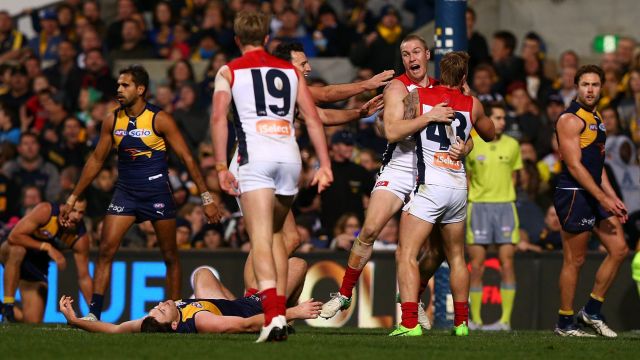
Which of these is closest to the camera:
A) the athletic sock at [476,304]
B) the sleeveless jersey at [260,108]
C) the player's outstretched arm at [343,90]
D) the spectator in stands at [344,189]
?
the sleeveless jersey at [260,108]

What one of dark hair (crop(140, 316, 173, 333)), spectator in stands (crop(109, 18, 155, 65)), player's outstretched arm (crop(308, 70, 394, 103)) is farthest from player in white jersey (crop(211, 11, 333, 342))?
spectator in stands (crop(109, 18, 155, 65))

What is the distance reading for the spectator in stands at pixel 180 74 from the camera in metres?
22.6

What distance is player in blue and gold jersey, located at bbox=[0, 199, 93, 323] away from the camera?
17109 millimetres

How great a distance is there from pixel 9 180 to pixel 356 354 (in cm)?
1100

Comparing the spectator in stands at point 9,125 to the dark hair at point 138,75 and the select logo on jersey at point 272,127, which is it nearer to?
the dark hair at point 138,75

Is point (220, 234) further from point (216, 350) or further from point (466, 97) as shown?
point (216, 350)

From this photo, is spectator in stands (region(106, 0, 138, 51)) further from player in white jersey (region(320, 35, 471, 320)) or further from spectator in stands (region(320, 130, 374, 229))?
player in white jersey (region(320, 35, 471, 320))

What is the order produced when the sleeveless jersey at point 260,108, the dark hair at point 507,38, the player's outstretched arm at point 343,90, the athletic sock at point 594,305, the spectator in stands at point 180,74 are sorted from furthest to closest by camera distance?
the spectator in stands at point 180,74 < the dark hair at point 507,38 < the athletic sock at point 594,305 < the player's outstretched arm at point 343,90 < the sleeveless jersey at point 260,108

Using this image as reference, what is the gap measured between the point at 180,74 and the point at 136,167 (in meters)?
7.78

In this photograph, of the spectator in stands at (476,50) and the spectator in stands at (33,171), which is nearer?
the spectator in stands at (33,171)

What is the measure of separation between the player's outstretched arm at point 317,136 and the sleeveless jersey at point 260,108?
0.47ft

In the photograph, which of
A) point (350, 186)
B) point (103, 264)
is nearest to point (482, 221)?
point (350, 186)

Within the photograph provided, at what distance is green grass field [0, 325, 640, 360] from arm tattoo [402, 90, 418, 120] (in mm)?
1894

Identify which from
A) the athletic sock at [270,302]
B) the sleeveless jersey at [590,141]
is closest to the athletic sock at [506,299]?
the sleeveless jersey at [590,141]
